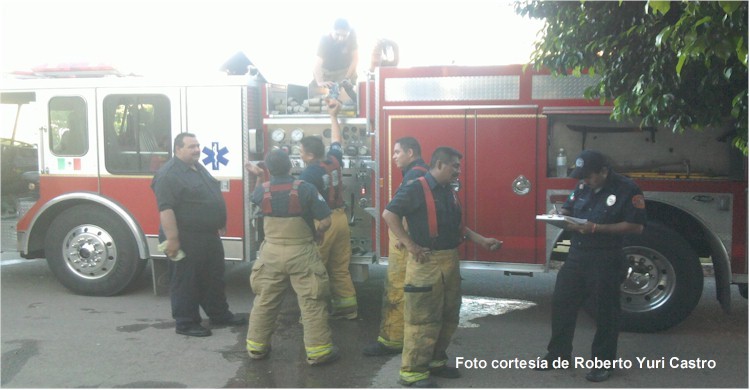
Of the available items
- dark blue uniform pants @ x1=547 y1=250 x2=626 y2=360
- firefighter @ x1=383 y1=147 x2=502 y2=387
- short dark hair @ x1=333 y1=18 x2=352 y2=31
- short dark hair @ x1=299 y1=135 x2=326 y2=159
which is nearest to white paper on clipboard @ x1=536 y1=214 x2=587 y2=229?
dark blue uniform pants @ x1=547 y1=250 x2=626 y2=360

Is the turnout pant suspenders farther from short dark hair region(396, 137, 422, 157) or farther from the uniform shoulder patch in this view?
the uniform shoulder patch

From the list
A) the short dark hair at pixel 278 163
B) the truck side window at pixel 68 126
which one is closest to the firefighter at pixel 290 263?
the short dark hair at pixel 278 163

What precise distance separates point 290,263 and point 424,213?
1.10 meters

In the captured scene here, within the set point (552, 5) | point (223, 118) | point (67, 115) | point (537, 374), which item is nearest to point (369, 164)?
point (223, 118)

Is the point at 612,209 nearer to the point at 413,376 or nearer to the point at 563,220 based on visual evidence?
the point at 563,220

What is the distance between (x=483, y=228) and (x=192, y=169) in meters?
2.53

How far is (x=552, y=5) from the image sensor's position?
6.14 m

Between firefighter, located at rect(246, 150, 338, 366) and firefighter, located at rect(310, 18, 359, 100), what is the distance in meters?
2.83

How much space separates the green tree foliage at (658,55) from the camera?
386 centimetres

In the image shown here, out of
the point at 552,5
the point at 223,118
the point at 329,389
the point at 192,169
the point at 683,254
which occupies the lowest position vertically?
the point at 329,389

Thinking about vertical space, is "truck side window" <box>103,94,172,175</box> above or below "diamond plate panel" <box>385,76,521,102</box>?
below

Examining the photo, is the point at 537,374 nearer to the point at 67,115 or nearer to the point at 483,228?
the point at 483,228

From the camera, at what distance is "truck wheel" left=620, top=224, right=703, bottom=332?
624 cm

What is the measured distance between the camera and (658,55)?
5.16 m
